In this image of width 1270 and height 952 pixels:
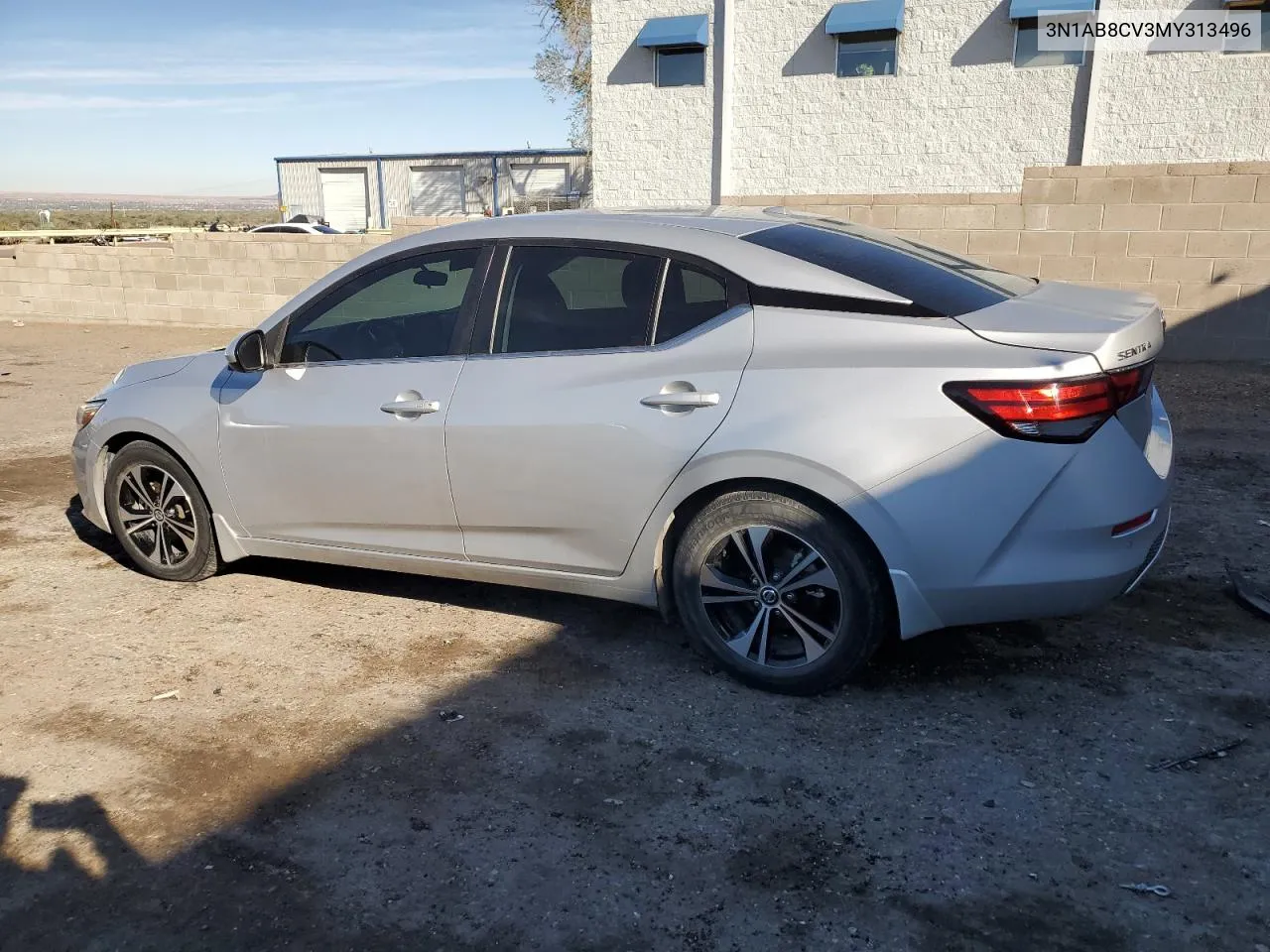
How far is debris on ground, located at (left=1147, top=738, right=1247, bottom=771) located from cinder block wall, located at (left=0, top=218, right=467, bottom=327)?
12408 millimetres

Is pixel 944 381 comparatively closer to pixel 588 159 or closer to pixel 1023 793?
pixel 1023 793

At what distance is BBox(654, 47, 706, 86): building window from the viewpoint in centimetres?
1955

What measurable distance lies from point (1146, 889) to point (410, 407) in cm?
302

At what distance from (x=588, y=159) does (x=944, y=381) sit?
37.6 meters

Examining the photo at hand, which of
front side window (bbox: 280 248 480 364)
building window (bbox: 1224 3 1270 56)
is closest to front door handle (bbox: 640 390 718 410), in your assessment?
front side window (bbox: 280 248 480 364)

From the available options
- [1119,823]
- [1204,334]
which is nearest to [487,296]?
[1119,823]

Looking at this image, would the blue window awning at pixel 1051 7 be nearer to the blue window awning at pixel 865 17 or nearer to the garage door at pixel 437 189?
the blue window awning at pixel 865 17

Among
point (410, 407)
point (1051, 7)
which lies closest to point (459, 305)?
point (410, 407)

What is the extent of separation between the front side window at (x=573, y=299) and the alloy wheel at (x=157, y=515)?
6.47 ft

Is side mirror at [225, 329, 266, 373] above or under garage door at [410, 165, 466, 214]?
under

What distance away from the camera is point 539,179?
4134cm

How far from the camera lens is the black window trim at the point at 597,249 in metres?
3.82

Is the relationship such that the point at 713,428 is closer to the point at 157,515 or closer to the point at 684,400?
the point at 684,400

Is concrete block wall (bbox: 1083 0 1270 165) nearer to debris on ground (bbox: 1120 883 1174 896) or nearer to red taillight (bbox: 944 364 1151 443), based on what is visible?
red taillight (bbox: 944 364 1151 443)
